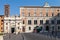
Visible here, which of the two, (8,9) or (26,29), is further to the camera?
(8,9)

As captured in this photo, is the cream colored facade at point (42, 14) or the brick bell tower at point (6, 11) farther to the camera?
the brick bell tower at point (6, 11)

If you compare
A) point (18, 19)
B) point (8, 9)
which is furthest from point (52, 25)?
point (8, 9)

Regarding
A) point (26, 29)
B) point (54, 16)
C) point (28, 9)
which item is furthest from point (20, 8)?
point (54, 16)

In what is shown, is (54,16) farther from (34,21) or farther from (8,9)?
(8,9)

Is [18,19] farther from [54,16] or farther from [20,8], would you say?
[54,16]

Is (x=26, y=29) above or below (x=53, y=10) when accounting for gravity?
below

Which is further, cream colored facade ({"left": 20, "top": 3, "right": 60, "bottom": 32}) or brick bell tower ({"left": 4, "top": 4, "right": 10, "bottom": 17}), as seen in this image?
brick bell tower ({"left": 4, "top": 4, "right": 10, "bottom": 17})

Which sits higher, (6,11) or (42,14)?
(6,11)

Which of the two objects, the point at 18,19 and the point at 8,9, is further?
the point at 8,9

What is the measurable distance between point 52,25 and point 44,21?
3.74 meters

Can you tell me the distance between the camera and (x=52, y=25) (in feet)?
289

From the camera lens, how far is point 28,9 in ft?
291

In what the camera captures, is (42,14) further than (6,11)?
No

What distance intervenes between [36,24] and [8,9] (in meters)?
14.4
